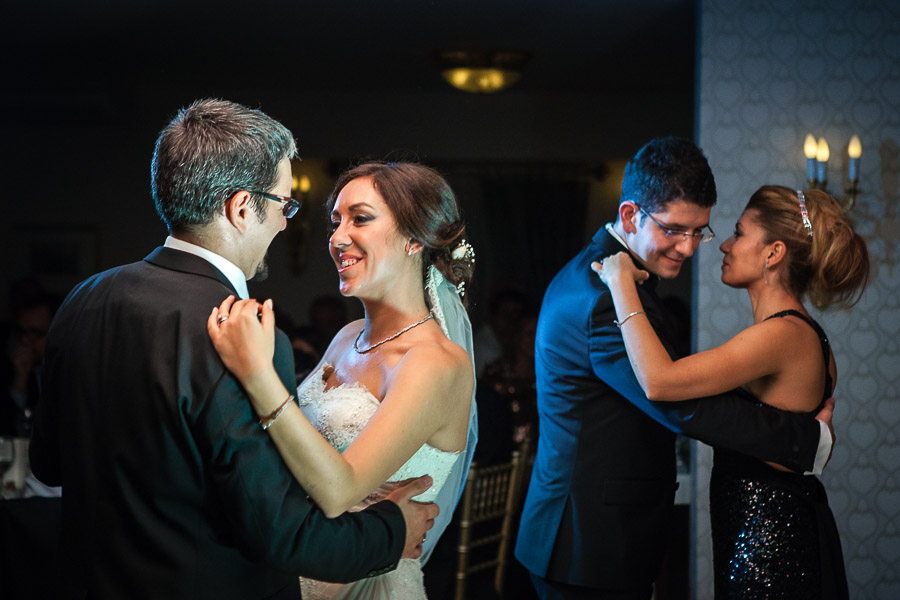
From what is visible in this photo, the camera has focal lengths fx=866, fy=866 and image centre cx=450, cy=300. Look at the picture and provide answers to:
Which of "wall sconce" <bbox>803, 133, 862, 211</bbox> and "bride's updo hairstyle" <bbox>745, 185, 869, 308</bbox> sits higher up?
"wall sconce" <bbox>803, 133, 862, 211</bbox>

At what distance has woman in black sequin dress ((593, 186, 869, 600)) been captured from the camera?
2.34m

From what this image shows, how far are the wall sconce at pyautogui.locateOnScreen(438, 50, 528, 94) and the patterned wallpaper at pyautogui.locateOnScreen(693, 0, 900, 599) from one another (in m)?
1.48

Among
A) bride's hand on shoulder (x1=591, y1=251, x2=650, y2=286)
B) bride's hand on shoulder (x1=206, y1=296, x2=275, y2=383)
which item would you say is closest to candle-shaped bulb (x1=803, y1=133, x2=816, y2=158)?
bride's hand on shoulder (x1=591, y1=251, x2=650, y2=286)

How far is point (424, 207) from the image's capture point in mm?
2234

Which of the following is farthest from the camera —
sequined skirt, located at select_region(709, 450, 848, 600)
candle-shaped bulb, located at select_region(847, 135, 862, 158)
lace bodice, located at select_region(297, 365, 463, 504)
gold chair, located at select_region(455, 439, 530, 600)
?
candle-shaped bulb, located at select_region(847, 135, 862, 158)

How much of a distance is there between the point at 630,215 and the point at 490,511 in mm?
1738

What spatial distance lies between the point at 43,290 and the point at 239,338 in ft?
23.0

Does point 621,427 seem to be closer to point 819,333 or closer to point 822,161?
point 819,333

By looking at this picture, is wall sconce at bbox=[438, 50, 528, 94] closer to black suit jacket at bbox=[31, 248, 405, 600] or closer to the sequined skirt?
the sequined skirt

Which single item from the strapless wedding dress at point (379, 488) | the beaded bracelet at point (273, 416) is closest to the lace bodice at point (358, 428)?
the strapless wedding dress at point (379, 488)

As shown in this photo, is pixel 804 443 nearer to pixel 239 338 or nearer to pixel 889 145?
pixel 239 338

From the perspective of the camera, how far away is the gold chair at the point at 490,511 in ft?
12.0

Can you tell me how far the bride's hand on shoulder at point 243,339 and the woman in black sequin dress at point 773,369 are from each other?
3.98 ft

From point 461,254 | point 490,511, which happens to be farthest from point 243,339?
point 490,511
